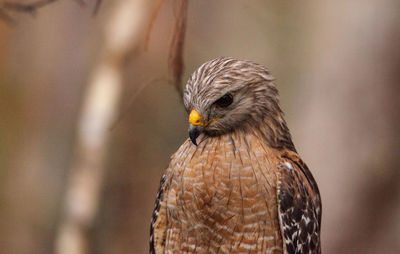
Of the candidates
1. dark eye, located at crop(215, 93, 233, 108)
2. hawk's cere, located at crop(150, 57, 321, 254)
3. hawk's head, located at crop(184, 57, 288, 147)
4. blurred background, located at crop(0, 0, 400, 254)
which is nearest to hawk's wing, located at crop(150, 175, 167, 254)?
hawk's cere, located at crop(150, 57, 321, 254)

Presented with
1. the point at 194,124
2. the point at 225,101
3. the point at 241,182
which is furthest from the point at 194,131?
the point at 241,182

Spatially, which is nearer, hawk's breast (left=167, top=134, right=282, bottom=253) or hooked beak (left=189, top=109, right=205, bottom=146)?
hooked beak (left=189, top=109, right=205, bottom=146)

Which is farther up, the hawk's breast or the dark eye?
the dark eye

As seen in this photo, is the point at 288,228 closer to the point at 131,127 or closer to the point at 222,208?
the point at 222,208

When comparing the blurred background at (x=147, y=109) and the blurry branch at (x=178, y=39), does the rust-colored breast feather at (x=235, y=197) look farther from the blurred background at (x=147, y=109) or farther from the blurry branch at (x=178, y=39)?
the blurred background at (x=147, y=109)

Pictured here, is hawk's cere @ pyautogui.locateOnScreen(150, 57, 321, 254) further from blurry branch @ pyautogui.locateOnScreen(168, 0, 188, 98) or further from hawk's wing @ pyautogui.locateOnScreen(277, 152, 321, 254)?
blurry branch @ pyautogui.locateOnScreen(168, 0, 188, 98)

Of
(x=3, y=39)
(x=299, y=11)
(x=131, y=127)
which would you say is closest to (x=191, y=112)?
(x=299, y=11)

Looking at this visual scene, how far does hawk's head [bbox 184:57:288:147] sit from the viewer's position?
5.28 meters

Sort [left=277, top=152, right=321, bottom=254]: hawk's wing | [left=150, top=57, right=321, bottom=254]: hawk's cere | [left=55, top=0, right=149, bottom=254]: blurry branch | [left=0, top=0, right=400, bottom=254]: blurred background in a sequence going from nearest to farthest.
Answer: [left=150, top=57, right=321, bottom=254]: hawk's cere < [left=277, top=152, right=321, bottom=254]: hawk's wing < [left=55, top=0, right=149, bottom=254]: blurry branch < [left=0, top=0, right=400, bottom=254]: blurred background

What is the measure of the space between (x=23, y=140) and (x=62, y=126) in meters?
1.14

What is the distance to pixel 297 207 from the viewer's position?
5754mm

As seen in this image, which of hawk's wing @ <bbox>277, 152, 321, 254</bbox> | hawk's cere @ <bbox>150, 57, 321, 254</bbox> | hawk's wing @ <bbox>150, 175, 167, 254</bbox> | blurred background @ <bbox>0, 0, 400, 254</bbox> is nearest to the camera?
hawk's cere @ <bbox>150, 57, 321, 254</bbox>

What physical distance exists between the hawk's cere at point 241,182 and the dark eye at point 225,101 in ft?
0.09

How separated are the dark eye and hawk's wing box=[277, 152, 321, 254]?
63 centimetres
